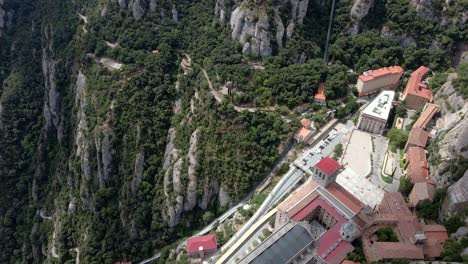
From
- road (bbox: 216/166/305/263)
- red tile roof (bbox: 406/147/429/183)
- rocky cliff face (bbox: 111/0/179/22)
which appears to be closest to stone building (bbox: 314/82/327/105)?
road (bbox: 216/166/305/263)

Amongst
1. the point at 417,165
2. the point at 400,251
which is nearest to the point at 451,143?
the point at 417,165

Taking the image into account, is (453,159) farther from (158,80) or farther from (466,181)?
(158,80)

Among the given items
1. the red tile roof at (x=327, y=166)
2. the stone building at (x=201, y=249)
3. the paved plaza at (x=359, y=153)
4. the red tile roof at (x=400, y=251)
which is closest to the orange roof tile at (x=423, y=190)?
the paved plaza at (x=359, y=153)

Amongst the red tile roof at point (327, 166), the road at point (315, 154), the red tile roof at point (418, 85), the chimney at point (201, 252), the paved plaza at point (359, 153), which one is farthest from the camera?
the red tile roof at point (418, 85)

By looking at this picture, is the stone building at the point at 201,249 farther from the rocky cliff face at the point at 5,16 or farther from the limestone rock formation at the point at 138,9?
the rocky cliff face at the point at 5,16

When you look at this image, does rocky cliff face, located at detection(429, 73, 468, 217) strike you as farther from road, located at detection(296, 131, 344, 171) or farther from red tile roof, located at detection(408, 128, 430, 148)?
road, located at detection(296, 131, 344, 171)
